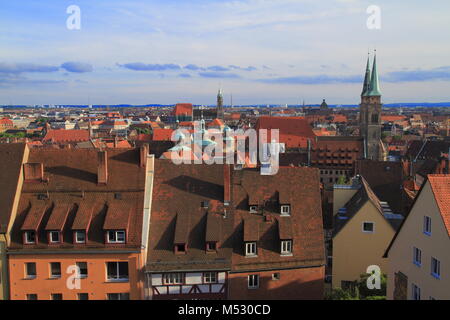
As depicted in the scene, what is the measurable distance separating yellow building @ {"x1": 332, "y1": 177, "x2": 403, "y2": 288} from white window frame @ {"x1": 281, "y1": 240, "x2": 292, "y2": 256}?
471cm

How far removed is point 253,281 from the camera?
83.5 feet

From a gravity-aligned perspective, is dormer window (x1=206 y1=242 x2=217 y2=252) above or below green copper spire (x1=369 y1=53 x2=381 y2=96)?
below

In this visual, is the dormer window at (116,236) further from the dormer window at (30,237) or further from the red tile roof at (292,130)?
the red tile roof at (292,130)

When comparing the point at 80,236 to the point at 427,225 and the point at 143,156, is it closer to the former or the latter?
the point at 143,156

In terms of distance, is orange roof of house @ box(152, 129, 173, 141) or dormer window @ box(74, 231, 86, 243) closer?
dormer window @ box(74, 231, 86, 243)

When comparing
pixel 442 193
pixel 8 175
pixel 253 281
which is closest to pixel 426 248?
pixel 442 193

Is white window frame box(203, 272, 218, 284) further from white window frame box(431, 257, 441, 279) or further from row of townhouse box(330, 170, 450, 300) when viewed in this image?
white window frame box(431, 257, 441, 279)

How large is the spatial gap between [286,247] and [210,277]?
4854 millimetres

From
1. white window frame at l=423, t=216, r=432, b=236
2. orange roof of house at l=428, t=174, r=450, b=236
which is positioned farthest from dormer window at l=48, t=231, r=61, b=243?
orange roof of house at l=428, t=174, r=450, b=236

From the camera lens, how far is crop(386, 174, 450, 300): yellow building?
18078mm

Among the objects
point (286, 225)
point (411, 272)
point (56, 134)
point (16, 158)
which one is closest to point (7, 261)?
point (16, 158)

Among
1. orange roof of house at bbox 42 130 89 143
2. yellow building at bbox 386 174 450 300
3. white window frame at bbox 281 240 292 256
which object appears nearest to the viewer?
yellow building at bbox 386 174 450 300

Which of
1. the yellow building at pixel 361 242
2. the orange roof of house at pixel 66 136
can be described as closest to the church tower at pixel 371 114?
the orange roof of house at pixel 66 136
